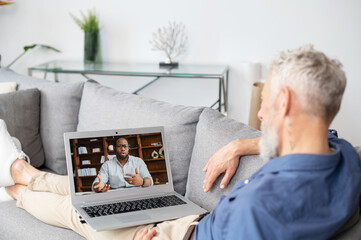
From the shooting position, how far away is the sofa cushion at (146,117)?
188cm

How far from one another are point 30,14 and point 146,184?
8.84ft

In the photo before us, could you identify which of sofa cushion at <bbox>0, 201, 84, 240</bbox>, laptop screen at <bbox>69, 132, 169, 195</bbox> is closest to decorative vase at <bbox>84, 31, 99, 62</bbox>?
sofa cushion at <bbox>0, 201, 84, 240</bbox>

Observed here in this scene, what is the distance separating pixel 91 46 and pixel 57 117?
1.43m

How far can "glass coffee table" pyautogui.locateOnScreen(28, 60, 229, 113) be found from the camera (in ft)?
10.5

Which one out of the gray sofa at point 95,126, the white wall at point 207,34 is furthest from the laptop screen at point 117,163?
the white wall at point 207,34

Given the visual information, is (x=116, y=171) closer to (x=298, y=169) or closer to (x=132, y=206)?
(x=132, y=206)

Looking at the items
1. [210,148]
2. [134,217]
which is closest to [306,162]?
[210,148]

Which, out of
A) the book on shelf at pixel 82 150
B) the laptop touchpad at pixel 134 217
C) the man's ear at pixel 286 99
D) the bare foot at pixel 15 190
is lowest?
the bare foot at pixel 15 190

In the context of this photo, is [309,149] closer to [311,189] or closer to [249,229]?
[311,189]

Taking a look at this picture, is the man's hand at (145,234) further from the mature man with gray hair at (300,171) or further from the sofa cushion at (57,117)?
the sofa cushion at (57,117)

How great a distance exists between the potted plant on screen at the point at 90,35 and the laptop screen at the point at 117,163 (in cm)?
199

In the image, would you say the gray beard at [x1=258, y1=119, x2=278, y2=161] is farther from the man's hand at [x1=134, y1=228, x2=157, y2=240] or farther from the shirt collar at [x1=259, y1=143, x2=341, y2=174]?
the man's hand at [x1=134, y1=228, x2=157, y2=240]

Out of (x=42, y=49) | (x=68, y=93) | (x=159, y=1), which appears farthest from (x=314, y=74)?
(x=42, y=49)

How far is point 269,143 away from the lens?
4.09ft
